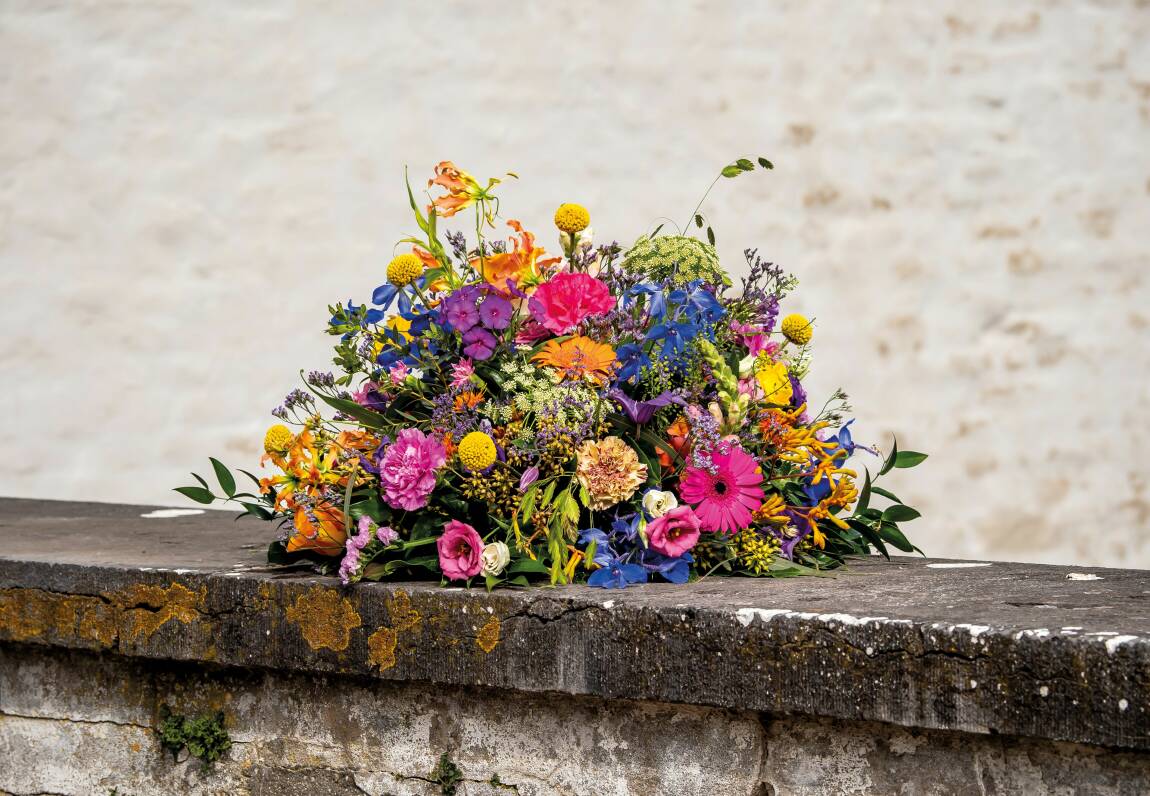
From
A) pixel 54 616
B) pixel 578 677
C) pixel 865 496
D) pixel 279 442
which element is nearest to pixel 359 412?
pixel 279 442

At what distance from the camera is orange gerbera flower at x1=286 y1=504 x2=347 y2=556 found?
1.71 metres

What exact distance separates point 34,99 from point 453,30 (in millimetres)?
1371

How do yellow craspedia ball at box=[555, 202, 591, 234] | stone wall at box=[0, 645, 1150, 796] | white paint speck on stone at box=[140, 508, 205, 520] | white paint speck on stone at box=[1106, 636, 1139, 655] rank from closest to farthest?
white paint speck on stone at box=[1106, 636, 1139, 655] < stone wall at box=[0, 645, 1150, 796] < yellow craspedia ball at box=[555, 202, 591, 234] < white paint speck on stone at box=[140, 508, 205, 520]

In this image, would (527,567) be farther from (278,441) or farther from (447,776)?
(278,441)

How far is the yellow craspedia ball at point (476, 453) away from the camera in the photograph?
1584 millimetres

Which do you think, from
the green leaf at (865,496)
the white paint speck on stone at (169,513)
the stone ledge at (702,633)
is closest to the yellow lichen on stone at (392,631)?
the stone ledge at (702,633)

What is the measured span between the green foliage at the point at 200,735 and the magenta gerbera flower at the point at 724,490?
791mm

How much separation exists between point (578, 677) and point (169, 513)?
185 centimetres

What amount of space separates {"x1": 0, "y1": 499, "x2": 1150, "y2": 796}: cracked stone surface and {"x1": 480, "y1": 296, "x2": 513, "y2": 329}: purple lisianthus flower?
0.38 m

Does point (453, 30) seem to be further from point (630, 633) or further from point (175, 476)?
point (630, 633)

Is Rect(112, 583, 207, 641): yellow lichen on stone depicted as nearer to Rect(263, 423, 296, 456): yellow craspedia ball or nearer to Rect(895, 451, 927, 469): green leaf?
Rect(263, 423, 296, 456): yellow craspedia ball

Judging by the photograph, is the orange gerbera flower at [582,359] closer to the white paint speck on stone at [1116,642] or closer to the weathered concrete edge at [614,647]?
the weathered concrete edge at [614,647]

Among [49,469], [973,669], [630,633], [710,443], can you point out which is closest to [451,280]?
[710,443]

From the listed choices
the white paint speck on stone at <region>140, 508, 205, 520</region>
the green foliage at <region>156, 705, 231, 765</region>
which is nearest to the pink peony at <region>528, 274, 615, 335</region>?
the green foliage at <region>156, 705, 231, 765</region>
